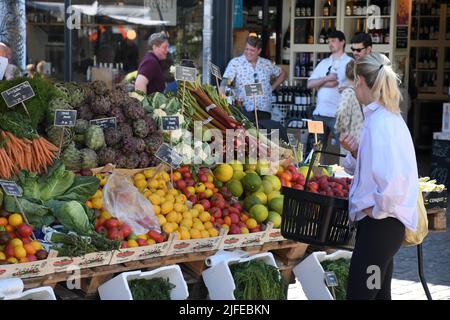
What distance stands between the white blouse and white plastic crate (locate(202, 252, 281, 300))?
111 cm

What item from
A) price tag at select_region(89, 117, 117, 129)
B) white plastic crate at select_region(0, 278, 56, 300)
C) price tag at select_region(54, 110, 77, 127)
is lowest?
white plastic crate at select_region(0, 278, 56, 300)

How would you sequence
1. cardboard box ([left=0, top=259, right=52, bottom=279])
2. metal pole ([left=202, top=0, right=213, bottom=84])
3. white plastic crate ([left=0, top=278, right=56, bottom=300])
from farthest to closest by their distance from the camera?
metal pole ([left=202, top=0, right=213, bottom=84]) < cardboard box ([left=0, top=259, right=52, bottom=279]) < white plastic crate ([left=0, top=278, right=56, bottom=300])

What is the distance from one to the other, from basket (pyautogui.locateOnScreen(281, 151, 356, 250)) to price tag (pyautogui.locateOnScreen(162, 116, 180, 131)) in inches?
64.1

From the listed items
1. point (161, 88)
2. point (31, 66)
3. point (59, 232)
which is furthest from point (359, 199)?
point (31, 66)

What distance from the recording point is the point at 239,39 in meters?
13.4

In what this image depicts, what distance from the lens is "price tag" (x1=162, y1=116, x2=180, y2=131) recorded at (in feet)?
19.0

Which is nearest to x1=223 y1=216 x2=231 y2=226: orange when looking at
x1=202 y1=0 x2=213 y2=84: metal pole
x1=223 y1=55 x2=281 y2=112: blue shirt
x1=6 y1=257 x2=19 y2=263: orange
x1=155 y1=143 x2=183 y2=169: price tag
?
x1=155 y1=143 x2=183 y2=169: price tag

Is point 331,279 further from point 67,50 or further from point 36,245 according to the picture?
point 67,50

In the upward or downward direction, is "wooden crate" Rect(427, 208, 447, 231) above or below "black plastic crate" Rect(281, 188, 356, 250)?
below

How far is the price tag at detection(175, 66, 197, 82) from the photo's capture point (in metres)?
6.23

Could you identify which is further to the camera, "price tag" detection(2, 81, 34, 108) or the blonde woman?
"price tag" detection(2, 81, 34, 108)

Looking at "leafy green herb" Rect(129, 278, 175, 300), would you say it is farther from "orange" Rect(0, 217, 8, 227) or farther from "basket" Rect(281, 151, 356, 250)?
"basket" Rect(281, 151, 356, 250)

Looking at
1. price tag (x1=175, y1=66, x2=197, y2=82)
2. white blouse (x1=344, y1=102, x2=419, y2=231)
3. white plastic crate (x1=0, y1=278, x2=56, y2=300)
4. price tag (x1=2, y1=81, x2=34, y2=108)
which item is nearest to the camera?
white blouse (x1=344, y1=102, x2=419, y2=231)

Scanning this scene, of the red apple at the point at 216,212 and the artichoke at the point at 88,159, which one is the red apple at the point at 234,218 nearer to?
the red apple at the point at 216,212
